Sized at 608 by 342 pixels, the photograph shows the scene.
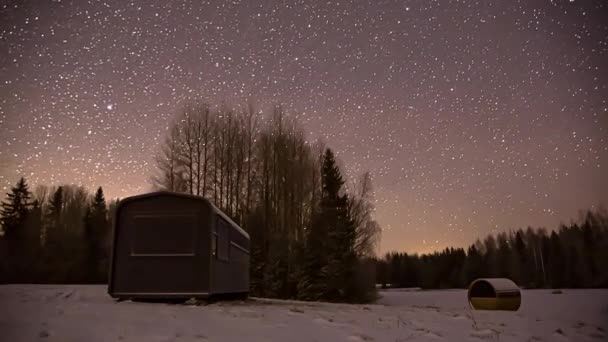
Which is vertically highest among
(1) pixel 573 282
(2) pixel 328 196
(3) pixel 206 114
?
(3) pixel 206 114

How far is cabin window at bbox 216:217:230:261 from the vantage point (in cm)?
1190

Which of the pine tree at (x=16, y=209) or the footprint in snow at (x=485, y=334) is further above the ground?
the pine tree at (x=16, y=209)

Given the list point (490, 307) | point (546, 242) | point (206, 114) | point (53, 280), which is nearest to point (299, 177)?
point (206, 114)

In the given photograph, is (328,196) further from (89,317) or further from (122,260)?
(89,317)

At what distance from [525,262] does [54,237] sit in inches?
2609

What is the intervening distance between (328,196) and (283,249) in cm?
530

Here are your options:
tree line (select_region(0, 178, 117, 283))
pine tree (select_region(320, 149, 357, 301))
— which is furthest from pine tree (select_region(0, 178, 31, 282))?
pine tree (select_region(320, 149, 357, 301))

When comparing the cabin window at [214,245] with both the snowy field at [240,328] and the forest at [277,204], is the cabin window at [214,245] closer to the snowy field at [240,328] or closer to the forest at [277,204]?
the snowy field at [240,328]

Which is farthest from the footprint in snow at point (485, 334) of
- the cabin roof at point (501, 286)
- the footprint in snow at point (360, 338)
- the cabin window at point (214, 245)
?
the cabin window at point (214, 245)

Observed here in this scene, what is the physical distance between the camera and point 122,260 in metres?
11.2

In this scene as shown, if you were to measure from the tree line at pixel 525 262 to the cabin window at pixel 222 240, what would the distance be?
125 feet

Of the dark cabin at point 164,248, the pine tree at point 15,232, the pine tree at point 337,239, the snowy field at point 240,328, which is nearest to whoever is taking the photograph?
the snowy field at point 240,328

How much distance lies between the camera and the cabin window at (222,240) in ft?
39.0

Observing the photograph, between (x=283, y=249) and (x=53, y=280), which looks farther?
(x=53, y=280)
